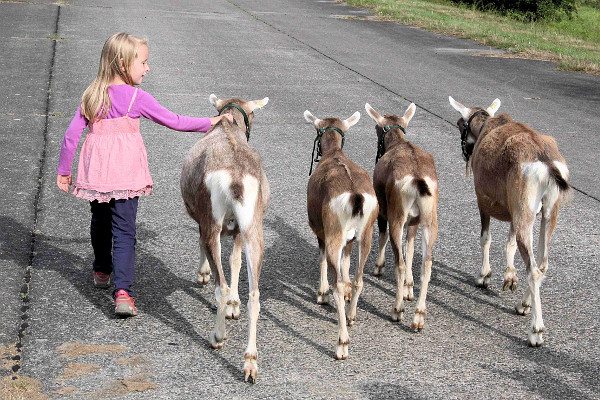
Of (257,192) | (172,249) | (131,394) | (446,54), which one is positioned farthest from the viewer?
(446,54)

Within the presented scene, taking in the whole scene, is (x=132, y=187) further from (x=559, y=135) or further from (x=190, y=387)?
(x=559, y=135)

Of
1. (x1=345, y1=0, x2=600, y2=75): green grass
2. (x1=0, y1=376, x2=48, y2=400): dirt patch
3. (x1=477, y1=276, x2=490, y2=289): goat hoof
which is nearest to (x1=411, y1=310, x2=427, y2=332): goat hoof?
(x1=477, y1=276, x2=490, y2=289): goat hoof

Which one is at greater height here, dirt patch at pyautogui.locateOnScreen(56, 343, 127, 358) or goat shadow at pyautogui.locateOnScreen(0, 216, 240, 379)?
dirt patch at pyautogui.locateOnScreen(56, 343, 127, 358)

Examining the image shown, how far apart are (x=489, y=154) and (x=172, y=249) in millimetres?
2783

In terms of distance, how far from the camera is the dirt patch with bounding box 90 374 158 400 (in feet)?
15.0

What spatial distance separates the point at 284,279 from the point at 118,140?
5.83 feet

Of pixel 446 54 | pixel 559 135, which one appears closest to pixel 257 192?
pixel 559 135

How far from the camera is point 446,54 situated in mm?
18656

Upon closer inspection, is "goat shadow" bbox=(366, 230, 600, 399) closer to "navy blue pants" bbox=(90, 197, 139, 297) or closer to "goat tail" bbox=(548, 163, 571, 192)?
"goat tail" bbox=(548, 163, 571, 192)

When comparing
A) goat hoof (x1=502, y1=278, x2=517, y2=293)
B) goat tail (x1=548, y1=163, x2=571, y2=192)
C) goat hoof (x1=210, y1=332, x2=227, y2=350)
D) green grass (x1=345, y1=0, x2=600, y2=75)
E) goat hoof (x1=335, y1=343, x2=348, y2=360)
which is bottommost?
goat hoof (x1=210, y1=332, x2=227, y2=350)

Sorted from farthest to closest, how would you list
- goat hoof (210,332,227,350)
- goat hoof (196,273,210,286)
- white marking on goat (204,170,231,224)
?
1. goat hoof (196,273,210,286)
2. goat hoof (210,332,227,350)
3. white marking on goat (204,170,231,224)

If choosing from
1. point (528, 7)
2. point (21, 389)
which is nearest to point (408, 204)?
point (21, 389)

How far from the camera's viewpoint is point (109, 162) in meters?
5.62

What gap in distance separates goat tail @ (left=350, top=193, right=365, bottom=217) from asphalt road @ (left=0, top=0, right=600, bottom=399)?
0.89 meters
